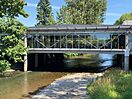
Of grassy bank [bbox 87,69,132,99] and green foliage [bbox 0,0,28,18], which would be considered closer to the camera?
grassy bank [bbox 87,69,132,99]

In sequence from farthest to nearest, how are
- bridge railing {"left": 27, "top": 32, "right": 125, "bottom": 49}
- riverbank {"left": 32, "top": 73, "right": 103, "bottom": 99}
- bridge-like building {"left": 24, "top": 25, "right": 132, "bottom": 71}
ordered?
bridge railing {"left": 27, "top": 32, "right": 125, "bottom": 49}
bridge-like building {"left": 24, "top": 25, "right": 132, "bottom": 71}
riverbank {"left": 32, "top": 73, "right": 103, "bottom": 99}

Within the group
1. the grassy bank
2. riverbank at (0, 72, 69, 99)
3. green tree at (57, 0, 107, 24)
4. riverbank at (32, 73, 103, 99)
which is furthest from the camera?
green tree at (57, 0, 107, 24)

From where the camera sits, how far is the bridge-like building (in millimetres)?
39688

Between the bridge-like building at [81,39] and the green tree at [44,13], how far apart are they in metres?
31.8

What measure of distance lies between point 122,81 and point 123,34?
56.3 feet

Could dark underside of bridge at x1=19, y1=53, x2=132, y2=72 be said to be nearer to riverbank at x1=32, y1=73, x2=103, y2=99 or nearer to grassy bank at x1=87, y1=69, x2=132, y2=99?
riverbank at x1=32, y1=73, x2=103, y2=99

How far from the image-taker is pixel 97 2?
7444cm

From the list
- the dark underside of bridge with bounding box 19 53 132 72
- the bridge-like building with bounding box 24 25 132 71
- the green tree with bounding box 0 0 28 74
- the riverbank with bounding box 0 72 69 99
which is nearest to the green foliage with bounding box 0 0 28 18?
the green tree with bounding box 0 0 28 74

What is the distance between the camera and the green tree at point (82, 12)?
73.6 metres

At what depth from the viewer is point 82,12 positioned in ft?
244

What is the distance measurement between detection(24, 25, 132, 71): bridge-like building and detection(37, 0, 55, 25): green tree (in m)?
31.8

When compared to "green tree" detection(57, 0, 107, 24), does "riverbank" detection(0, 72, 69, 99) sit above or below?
below

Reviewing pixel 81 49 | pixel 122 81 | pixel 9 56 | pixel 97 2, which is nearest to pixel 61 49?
pixel 81 49

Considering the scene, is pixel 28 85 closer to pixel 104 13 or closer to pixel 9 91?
pixel 9 91
